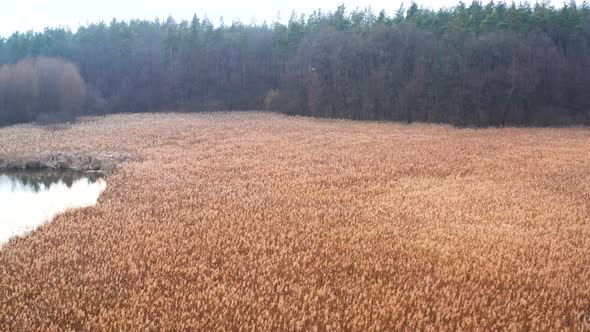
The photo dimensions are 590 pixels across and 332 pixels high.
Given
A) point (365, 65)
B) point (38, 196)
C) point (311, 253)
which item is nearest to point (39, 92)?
point (365, 65)

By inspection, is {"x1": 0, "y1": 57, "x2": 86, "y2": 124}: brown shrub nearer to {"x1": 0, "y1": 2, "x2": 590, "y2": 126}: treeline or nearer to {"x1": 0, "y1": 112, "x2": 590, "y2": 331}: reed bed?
{"x1": 0, "y1": 2, "x2": 590, "y2": 126}: treeline

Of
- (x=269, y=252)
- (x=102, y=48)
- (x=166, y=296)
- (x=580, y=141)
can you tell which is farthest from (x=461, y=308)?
Answer: (x=102, y=48)

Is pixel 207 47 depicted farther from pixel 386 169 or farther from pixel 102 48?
pixel 386 169

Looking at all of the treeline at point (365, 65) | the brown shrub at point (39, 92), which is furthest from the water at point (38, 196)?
the treeline at point (365, 65)

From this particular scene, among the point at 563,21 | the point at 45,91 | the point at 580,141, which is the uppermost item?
the point at 563,21

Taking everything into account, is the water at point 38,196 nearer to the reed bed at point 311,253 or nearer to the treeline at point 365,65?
the reed bed at point 311,253

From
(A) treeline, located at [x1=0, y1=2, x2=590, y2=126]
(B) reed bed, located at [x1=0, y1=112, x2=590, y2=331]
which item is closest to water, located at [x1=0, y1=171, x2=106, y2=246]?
(B) reed bed, located at [x1=0, y1=112, x2=590, y2=331]
